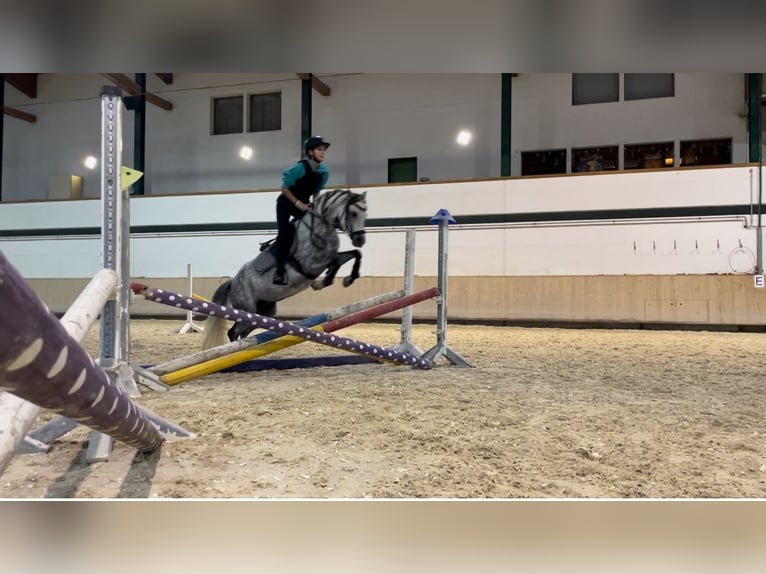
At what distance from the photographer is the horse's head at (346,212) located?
2645 millimetres

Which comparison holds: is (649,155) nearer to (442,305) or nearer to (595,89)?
(595,89)

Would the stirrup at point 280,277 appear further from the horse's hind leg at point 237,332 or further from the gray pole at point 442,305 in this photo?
the gray pole at point 442,305

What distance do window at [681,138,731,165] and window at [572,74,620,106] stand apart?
1.07 m

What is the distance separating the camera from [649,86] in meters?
5.85

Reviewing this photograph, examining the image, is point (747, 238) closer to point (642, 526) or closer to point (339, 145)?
point (339, 145)

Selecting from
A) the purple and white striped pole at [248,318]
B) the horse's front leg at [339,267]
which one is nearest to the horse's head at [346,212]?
the horse's front leg at [339,267]

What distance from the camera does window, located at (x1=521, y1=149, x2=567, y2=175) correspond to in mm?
6254

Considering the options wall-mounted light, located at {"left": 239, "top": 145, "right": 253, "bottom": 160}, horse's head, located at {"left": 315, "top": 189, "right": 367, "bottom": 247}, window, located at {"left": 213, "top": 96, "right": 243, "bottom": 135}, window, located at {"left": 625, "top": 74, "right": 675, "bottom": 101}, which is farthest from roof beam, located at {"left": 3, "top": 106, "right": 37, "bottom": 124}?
window, located at {"left": 625, "top": 74, "right": 675, "bottom": 101}

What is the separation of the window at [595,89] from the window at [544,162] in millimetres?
677

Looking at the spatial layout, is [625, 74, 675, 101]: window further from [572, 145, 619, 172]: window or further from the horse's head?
the horse's head

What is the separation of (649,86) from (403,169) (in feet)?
10.6

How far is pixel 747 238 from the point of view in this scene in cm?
476
